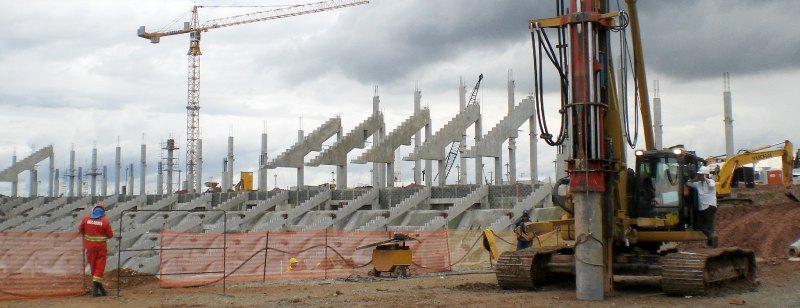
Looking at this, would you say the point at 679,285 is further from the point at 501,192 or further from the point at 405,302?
the point at 501,192

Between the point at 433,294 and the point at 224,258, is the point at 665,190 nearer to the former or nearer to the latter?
the point at 433,294

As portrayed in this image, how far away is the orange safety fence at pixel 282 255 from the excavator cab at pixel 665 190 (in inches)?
315

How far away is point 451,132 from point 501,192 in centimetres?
559

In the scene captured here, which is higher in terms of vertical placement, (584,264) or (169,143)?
(169,143)

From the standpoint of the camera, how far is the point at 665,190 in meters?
12.8

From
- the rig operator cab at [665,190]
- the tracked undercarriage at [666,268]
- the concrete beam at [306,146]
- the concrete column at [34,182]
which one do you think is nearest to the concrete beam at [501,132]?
the concrete beam at [306,146]

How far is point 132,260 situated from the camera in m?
28.2

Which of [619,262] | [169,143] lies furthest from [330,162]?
[169,143]

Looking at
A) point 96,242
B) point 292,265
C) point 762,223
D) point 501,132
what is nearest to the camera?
Answer: point 96,242

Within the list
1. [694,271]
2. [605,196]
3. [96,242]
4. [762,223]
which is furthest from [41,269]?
[762,223]

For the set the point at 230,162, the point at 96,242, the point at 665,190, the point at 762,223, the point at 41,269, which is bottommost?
the point at 41,269

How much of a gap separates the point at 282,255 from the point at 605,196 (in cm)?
1003

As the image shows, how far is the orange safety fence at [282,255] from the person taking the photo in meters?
18.2

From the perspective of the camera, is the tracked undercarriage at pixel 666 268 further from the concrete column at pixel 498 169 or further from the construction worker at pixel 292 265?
the concrete column at pixel 498 169
